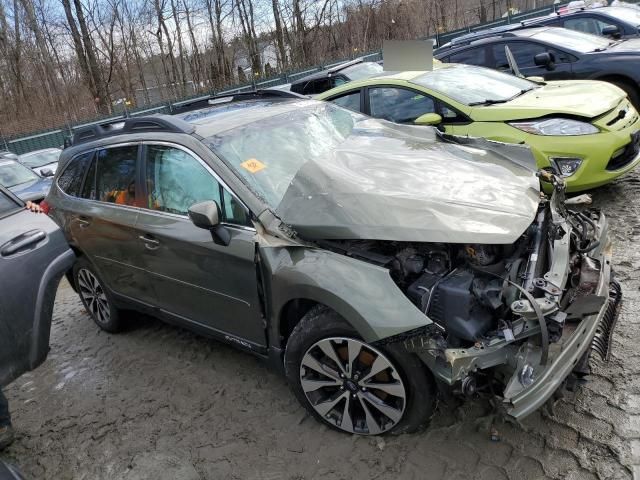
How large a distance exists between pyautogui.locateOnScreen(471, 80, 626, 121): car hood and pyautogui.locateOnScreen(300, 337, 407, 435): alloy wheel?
3308 millimetres

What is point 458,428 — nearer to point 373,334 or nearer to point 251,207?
point 373,334

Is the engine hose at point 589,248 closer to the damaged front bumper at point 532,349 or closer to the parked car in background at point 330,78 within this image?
the damaged front bumper at point 532,349

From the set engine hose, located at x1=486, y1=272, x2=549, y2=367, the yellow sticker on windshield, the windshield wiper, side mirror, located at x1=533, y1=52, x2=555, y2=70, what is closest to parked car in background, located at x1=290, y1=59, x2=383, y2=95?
side mirror, located at x1=533, y1=52, x2=555, y2=70

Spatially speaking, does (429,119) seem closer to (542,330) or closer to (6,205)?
(542,330)

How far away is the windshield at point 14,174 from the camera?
10.8 metres

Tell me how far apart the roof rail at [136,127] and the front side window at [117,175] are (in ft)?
0.47

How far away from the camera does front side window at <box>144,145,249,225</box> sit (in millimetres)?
2908

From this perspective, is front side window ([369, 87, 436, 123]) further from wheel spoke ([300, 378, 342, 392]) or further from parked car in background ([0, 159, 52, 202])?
parked car in background ([0, 159, 52, 202])

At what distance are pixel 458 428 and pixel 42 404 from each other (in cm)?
302

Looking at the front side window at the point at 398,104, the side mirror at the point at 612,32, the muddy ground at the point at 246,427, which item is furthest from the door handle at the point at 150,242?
the side mirror at the point at 612,32

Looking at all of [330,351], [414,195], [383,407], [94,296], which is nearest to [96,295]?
[94,296]

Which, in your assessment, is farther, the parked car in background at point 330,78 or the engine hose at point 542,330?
the parked car in background at point 330,78

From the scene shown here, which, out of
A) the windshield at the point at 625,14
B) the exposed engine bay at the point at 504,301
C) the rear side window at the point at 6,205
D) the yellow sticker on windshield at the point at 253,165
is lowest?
the exposed engine bay at the point at 504,301

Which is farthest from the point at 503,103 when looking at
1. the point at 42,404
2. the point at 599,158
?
the point at 42,404
